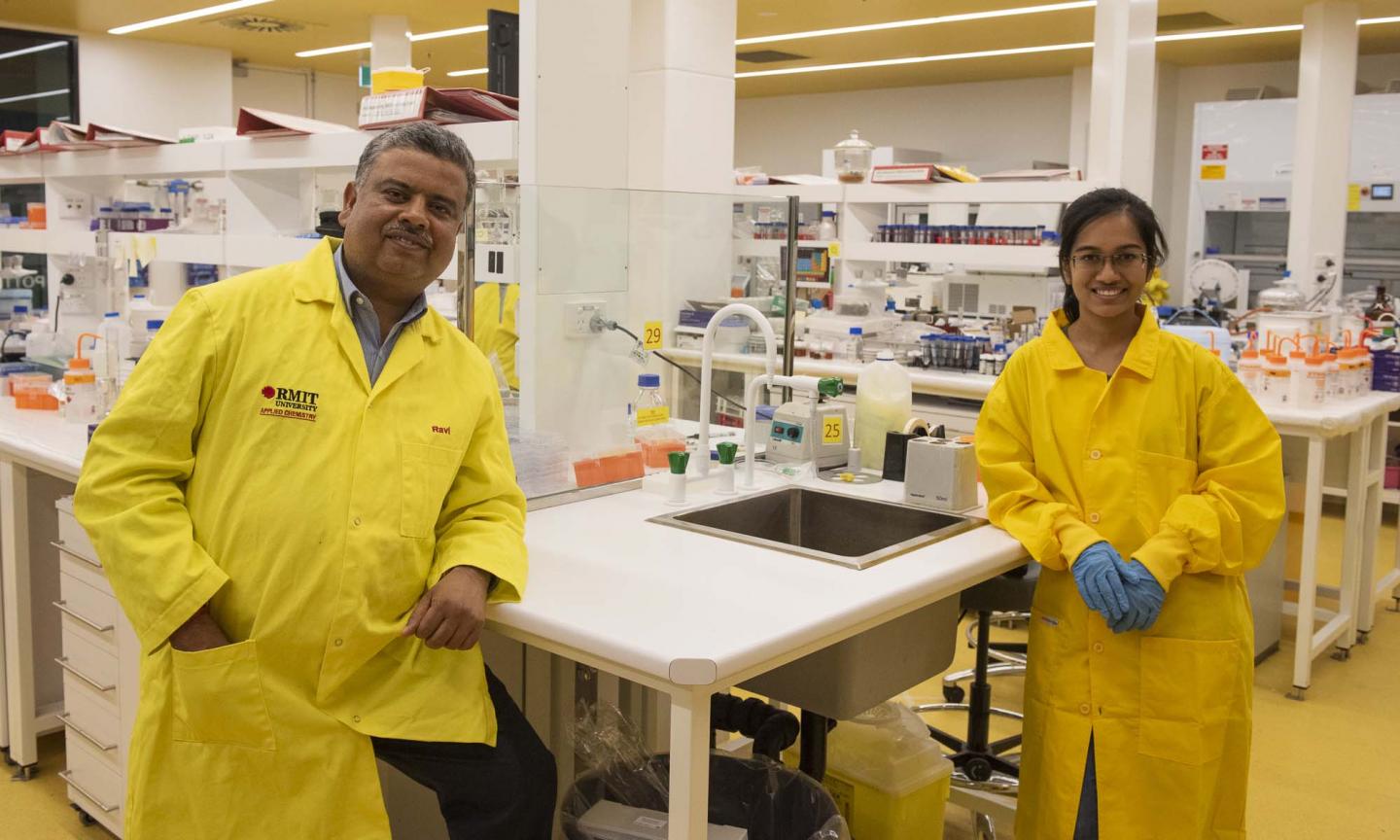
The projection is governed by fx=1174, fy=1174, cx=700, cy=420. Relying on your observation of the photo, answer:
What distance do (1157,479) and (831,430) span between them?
2.86ft

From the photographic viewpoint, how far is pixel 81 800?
2.81m

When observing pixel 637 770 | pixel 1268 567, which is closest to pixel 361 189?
pixel 637 770

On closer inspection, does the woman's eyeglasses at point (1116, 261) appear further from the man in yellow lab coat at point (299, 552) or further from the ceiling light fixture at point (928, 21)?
the ceiling light fixture at point (928, 21)

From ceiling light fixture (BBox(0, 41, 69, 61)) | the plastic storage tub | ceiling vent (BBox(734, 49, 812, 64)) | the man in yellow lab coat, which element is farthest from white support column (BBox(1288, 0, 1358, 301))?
ceiling light fixture (BBox(0, 41, 69, 61))

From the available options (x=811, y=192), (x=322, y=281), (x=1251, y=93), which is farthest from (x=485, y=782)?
(x=1251, y=93)

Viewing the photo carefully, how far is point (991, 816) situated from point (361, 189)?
1.99 m

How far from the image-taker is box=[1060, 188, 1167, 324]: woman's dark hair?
2.22 metres

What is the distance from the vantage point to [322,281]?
1824mm

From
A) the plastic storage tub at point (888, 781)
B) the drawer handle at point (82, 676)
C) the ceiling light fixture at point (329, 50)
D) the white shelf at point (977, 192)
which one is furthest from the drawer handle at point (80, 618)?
the ceiling light fixture at point (329, 50)

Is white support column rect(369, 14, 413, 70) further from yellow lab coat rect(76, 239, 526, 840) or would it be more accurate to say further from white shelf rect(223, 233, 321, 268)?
yellow lab coat rect(76, 239, 526, 840)

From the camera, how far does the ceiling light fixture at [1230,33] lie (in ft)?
27.9

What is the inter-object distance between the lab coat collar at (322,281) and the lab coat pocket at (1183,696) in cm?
142

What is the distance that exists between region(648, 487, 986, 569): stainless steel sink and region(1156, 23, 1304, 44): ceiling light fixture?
24.7 ft

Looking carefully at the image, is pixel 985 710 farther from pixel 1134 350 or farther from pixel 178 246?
pixel 178 246
